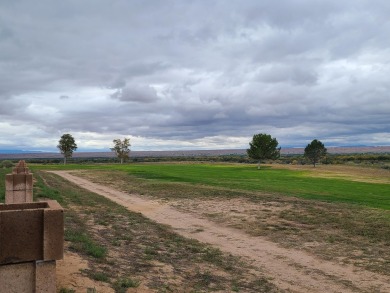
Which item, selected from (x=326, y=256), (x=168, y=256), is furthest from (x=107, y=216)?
(x=326, y=256)

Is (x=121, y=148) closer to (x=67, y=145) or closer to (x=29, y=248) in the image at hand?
(x=67, y=145)

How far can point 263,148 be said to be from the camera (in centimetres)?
7969

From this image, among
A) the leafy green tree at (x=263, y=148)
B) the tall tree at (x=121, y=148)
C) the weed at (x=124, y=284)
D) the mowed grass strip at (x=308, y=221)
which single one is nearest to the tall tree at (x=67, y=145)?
the tall tree at (x=121, y=148)

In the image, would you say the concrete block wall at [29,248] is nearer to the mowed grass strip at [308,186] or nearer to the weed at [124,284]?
the weed at [124,284]

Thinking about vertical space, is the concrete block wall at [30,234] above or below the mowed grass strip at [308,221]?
above

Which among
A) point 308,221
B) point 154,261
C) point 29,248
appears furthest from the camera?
point 308,221

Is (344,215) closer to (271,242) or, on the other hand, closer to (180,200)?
(271,242)

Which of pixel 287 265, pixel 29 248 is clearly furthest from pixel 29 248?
pixel 287 265

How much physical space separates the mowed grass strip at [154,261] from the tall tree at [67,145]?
107 metres

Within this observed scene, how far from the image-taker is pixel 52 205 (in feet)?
15.3

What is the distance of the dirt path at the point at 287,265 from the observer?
895 centimetres

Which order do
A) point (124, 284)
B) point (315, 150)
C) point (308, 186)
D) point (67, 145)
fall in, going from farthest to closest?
point (67, 145) → point (315, 150) → point (308, 186) → point (124, 284)

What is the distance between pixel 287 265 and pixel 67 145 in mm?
114115

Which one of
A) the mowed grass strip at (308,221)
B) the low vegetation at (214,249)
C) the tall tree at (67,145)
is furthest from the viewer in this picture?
the tall tree at (67,145)
